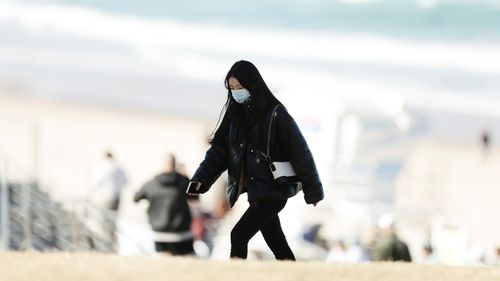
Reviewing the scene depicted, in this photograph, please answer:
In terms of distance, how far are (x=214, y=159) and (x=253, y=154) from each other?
0.26m

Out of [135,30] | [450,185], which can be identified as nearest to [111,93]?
[135,30]

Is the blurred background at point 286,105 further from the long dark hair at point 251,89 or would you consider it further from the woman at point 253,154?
the long dark hair at point 251,89

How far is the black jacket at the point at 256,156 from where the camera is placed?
26.0 feet

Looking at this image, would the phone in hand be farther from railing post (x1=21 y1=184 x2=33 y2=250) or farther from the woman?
railing post (x1=21 y1=184 x2=33 y2=250)

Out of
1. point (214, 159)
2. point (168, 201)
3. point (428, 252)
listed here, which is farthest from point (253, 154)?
point (428, 252)

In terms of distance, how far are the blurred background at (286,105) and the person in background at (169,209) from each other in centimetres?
123

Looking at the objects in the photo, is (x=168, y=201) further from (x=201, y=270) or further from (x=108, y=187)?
(x=201, y=270)

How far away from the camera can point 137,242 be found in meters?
15.3

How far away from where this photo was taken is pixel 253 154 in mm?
8000

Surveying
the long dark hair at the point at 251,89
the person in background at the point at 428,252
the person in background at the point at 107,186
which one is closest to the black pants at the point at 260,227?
the long dark hair at the point at 251,89

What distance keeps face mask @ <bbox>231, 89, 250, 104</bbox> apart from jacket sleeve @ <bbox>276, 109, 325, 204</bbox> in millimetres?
209

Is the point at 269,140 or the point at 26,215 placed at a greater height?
the point at 269,140

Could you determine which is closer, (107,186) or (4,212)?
(4,212)

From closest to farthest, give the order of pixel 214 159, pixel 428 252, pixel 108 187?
pixel 214 159, pixel 428 252, pixel 108 187
